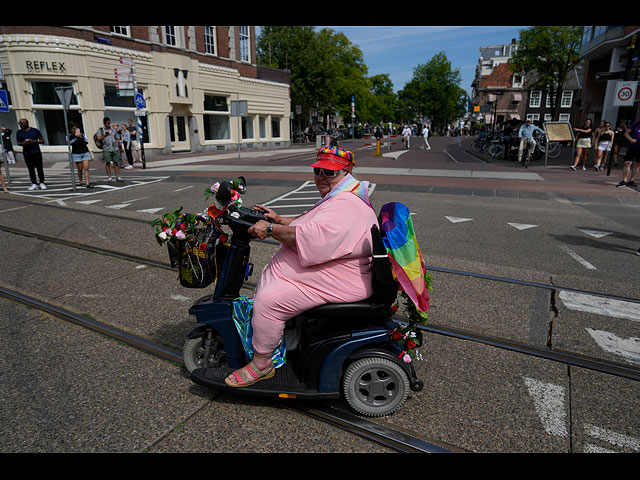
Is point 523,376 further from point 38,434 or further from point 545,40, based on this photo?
point 545,40

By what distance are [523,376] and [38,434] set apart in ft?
10.2

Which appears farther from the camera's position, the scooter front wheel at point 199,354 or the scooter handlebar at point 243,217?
the scooter front wheel at point 199,354

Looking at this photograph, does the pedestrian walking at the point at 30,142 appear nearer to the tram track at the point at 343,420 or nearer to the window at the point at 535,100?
the tram track at the point at 343,420

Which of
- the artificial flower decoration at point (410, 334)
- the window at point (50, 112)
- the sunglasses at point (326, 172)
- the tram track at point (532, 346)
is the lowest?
the tram track at point (532, 346)

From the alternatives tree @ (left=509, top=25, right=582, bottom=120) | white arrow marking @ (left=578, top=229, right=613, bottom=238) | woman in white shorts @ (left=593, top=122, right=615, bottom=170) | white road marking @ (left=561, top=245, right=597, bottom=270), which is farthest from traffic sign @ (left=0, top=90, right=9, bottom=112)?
tree @ (left=509, top=25, right=582, bottom=120)

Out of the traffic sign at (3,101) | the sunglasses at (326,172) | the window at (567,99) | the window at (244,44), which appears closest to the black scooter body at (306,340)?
the sunglasses at (326,172)

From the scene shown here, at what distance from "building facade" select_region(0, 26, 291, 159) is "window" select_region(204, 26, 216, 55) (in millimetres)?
59

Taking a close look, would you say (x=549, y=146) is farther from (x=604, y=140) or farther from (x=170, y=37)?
(x=170, y=37)

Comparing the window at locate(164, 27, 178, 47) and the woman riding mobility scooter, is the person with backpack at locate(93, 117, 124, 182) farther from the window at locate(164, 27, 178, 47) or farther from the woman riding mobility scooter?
the window at locate(164, 27, 178, 47)

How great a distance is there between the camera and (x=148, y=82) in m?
23.8

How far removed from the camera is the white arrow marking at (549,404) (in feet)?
8.43

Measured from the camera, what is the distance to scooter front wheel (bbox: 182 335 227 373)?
300cm

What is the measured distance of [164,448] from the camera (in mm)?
2400

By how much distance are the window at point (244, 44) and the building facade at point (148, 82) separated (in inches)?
2.7
